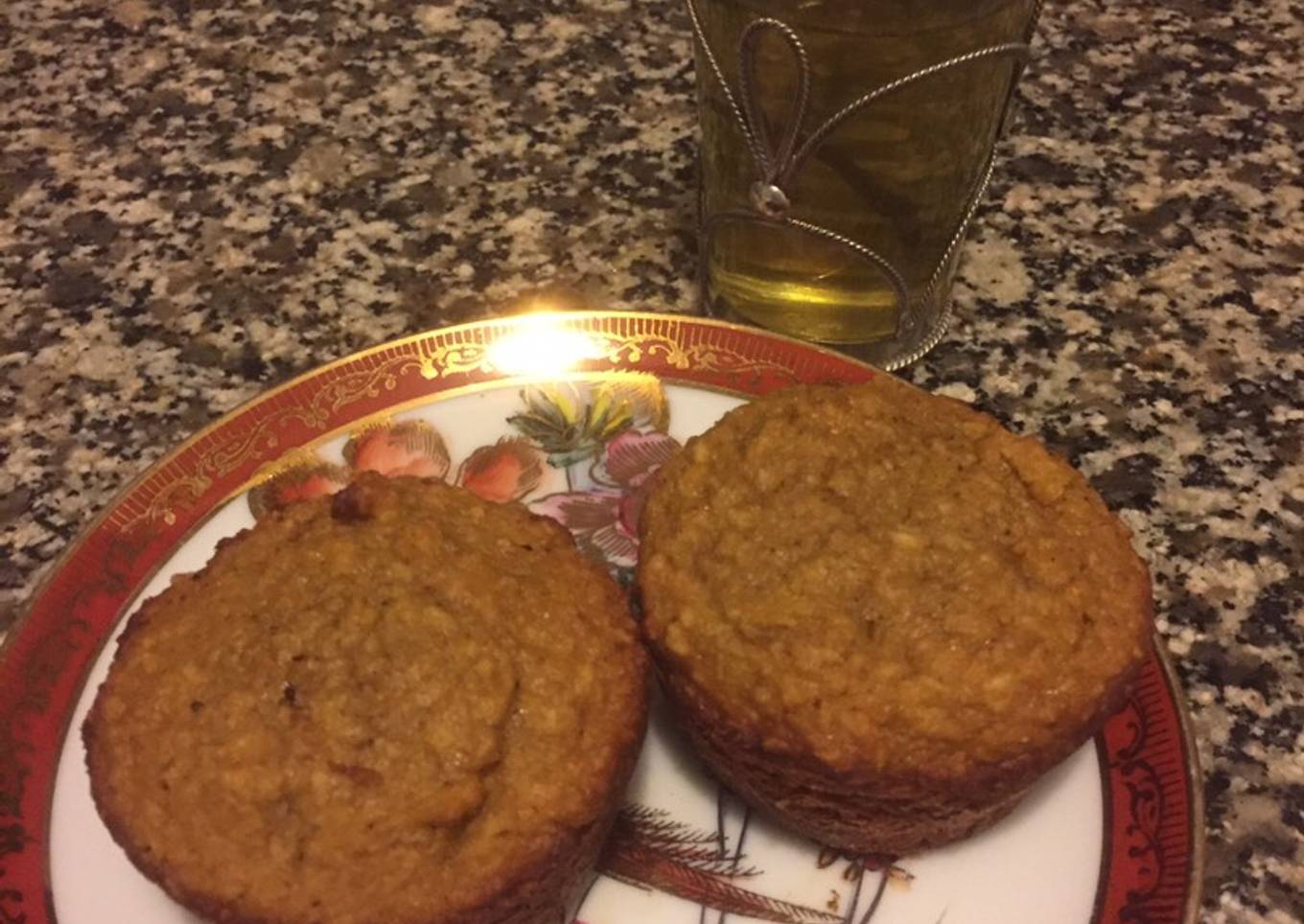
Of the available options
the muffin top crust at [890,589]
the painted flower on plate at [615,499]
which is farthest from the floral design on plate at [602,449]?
the muffin top crust at [890,589]

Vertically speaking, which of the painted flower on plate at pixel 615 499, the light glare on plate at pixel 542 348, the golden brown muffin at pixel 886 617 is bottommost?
the painted flower on plate at pixel 615 499

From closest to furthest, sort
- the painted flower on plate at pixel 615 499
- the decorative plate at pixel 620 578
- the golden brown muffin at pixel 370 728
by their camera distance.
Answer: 1. the golden brown muffin at pixel 370 728
2. the decorative plate at pixel 620 578
3. the painted flower on plate at pixel 615 499

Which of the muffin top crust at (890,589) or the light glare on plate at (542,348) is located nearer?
the muffin top crust at (890,589)

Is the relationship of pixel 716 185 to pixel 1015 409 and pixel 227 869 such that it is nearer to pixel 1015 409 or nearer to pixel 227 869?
pixel 1015 409

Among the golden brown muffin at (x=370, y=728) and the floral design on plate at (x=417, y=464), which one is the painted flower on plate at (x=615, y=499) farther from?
the golden brown muffin at (x=370, y=728)

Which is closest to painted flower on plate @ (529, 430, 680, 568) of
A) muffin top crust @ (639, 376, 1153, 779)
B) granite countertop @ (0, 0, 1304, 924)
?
muffin top crust @ (639, 376, 1153, 779)

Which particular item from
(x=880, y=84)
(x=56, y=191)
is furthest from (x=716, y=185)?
(x=56, y=191)
